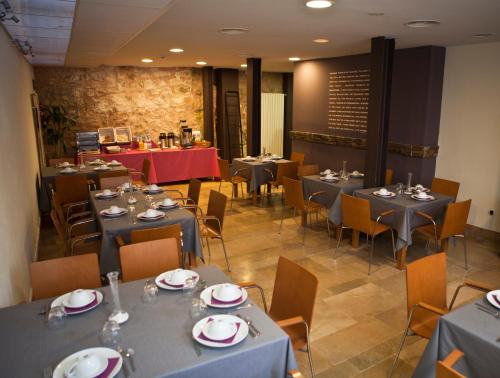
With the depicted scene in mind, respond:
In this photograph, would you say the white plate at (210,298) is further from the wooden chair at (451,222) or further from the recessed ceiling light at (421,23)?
the recessed ceiling light at (421,23)

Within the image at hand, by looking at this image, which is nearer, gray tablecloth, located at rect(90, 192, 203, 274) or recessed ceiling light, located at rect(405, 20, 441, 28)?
gray tablecloth, located at rect(90, 192, 203, 274)

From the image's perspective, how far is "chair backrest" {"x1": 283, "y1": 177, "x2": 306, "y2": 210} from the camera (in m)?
4.49

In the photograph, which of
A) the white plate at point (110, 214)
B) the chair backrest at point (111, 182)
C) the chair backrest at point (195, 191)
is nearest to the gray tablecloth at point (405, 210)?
the chair backrest at point (195, 191)

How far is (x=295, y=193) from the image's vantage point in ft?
15.0

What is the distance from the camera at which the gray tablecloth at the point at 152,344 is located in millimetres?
1460

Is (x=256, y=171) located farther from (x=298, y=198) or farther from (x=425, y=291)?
(x=425, y=291)

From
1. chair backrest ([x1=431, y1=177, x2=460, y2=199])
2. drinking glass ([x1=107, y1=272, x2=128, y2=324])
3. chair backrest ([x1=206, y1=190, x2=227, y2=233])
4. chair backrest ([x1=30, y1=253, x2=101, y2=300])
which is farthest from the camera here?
chair backrest ([x1=431, y1=177, x2=460, y2=199])

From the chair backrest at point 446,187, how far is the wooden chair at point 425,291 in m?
2.20

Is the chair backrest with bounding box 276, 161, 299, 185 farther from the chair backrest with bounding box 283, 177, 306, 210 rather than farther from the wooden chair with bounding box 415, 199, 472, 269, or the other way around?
the wooden chair with bounding box 415, 199, 472, 269

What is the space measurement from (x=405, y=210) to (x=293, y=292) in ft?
6.56

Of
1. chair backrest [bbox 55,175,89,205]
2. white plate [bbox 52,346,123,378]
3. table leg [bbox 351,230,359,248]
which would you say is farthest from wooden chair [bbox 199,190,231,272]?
white plate [bbox 52,346,123,378]

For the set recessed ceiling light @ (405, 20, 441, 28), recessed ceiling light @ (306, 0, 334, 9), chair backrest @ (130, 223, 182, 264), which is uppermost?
recessed ceiling light @ (405, 20, 441, 28)

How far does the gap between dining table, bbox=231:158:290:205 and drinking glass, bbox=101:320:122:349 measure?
4.30m

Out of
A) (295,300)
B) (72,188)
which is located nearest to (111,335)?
(295,300)
